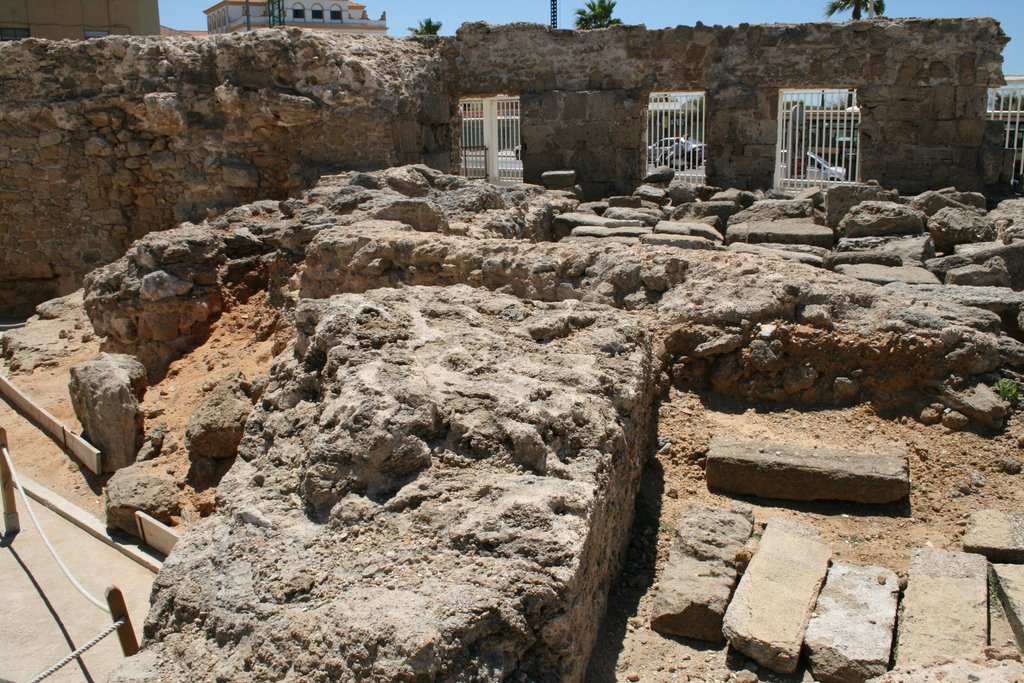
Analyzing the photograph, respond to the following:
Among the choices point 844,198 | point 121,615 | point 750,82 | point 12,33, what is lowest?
point 121,615

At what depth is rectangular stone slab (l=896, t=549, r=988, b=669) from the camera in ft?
9.05

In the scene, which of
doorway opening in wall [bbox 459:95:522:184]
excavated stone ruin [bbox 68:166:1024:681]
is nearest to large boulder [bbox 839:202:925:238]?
excavated stone ruin [bbox 68:166:1024:681]

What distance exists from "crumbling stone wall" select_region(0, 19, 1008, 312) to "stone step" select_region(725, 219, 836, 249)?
12.3 feet

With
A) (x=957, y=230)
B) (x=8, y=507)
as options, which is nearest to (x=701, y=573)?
(x=8, y=507)

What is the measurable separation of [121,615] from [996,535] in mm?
3295

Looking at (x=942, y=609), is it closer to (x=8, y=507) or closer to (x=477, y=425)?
(x=477, y=425)

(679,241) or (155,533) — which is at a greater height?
(679,241)

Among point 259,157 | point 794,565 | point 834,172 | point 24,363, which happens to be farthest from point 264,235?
point 834,172

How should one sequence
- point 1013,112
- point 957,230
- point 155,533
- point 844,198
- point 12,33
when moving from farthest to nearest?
point 12,33 < point 1013,112 < point 844,198 < point 957,230 < point 155,533

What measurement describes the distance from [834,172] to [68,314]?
38.4 feet

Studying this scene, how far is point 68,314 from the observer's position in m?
9.59

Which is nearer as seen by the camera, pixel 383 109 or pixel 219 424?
pixel 219 424

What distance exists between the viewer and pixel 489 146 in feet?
53.2

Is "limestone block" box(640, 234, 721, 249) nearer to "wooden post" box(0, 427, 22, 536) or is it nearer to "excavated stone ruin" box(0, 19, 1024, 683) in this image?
"excavated stone ruin" box(0, 19, 1024, 683)
